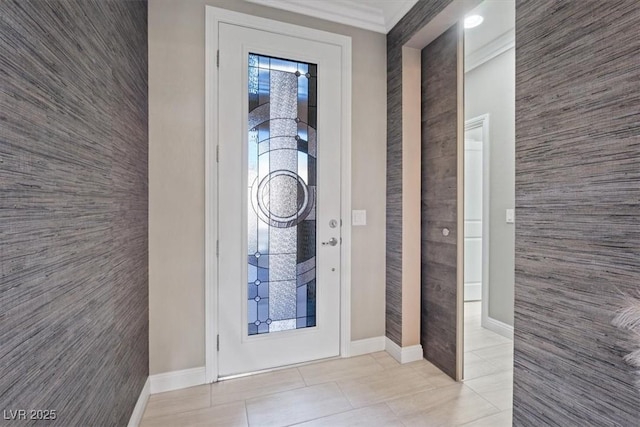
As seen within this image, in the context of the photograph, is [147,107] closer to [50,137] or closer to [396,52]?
[50,137]

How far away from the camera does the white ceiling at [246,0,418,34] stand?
2.13 metres

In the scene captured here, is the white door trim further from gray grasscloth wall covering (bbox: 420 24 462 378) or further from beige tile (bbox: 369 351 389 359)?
beige tile (bbox: 369 351 389 359)

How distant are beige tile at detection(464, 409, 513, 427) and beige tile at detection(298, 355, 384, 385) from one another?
Result: 0.68 metres

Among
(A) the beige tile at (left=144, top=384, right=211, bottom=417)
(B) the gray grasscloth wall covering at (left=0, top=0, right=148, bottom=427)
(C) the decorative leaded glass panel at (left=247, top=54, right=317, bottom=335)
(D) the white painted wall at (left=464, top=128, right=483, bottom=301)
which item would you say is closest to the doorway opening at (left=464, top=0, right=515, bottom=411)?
(D) the white painted wall at (left=464, top=128, right=483, bottom=301)

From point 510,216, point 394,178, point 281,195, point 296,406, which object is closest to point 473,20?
point 394,178

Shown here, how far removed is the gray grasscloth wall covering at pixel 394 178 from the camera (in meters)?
2.30

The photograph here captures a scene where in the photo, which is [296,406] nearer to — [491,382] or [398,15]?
[491,382]

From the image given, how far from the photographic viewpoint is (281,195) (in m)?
2.14

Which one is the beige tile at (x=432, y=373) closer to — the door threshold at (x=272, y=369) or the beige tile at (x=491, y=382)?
the beige tile at (x=491, y=382)

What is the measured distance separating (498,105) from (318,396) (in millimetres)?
3011

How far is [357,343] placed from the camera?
238 centimetres

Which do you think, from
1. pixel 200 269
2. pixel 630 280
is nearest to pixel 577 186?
pixel 630 280

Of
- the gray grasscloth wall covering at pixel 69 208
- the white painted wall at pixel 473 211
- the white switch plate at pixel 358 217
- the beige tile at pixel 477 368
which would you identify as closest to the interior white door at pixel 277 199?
the white switch plate at pixel 358 217

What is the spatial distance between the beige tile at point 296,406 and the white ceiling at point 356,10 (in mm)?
2622
